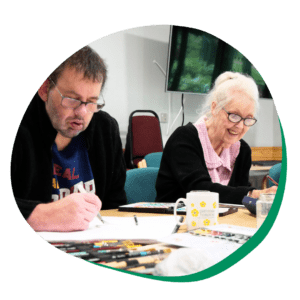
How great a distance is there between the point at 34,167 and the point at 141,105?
0.41 m

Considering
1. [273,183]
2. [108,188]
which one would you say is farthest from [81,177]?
[273,183]

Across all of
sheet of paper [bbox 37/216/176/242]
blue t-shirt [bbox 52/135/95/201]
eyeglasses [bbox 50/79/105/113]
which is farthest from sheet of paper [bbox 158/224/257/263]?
eyeglasses [bbox 50/79/105/113]

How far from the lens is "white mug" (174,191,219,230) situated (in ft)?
3.51

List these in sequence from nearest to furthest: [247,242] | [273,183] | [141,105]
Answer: [247,242]
[273,183]
[141,105]

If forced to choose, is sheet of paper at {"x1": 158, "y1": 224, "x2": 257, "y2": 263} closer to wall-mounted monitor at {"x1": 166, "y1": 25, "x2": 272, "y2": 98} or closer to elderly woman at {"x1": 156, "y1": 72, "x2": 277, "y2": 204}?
elderly woman at {"x1": 156, "y1": 72, "x2": 277, "y2": 204}

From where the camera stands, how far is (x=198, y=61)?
51.3 inches

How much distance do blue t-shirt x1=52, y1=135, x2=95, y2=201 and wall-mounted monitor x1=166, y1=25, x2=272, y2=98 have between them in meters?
0.37

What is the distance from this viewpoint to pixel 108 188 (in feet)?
4.27

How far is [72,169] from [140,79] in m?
0.38

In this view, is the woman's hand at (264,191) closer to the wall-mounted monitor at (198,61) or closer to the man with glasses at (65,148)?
the wall-mounted monitor at (198,61)

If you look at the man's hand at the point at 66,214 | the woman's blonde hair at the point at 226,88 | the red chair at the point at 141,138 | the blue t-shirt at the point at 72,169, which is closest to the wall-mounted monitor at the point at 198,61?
the woman's blonde hair at the point at 226,88

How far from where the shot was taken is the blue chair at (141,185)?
1.36m

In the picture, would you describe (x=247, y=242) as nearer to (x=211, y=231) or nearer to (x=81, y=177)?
(x=211, y=231)

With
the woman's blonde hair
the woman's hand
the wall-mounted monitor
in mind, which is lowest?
the woman's hand
